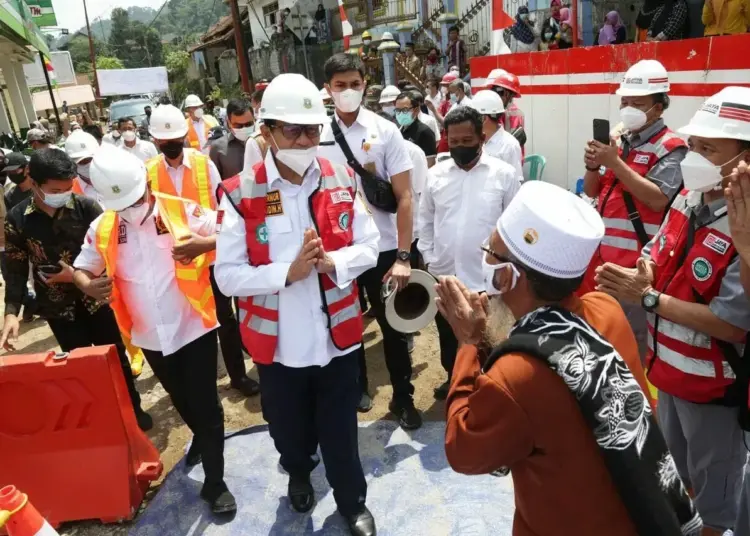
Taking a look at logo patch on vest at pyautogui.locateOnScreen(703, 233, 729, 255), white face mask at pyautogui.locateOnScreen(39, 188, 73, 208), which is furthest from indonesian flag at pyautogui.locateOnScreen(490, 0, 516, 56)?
logo patch on vest at pyautogui.locateOnScreen(703, 233, 729, 255)

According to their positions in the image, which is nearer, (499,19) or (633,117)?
(633,117)

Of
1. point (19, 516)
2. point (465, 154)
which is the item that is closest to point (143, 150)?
point (465, 154)

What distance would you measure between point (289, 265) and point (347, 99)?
157 centimetres

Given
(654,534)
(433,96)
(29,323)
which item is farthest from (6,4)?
(654,534)

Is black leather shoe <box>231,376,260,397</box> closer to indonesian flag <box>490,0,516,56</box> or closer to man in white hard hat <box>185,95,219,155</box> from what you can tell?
man in white hard hat <box>185,95,219,155</box>

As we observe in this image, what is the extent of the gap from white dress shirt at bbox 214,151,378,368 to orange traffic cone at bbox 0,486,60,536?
110 centimetres

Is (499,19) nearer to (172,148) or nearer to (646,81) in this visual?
(646,81)

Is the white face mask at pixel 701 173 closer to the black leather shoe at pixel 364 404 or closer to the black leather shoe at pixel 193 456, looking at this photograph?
the black leather shoe at pixel 364 404

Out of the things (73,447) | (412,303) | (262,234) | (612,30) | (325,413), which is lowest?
(73,447)

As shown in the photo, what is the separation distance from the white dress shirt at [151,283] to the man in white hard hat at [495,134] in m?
3.06

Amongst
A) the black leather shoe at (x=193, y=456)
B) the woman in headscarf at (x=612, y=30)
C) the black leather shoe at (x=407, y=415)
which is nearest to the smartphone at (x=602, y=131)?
the black leather shoe at (x=407, y=415)

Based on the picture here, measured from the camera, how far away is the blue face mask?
7.06 meters

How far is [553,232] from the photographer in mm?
1528

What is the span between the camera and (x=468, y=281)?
3645 millimetres
